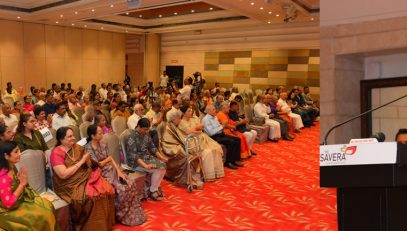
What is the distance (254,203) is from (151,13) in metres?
12.5

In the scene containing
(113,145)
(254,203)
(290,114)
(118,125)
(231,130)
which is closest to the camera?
(113,145)

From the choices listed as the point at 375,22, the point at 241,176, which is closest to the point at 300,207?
the point at 241,176

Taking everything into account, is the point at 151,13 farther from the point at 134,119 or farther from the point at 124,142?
the point at 124,142

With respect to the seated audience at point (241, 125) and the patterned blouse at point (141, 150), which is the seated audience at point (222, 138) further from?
the patterned blouse at point (141, 150)

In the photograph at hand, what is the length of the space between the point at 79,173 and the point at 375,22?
3.31 metres

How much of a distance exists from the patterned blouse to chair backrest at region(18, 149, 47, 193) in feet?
3.81

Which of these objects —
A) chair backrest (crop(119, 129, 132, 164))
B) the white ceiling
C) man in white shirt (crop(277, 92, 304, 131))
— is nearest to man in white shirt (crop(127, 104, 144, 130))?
chair backrest (crop(119, 129, 132, 164))

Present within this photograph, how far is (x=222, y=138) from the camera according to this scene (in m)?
6.82

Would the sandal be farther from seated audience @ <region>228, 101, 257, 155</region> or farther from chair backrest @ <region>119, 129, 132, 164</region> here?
seated audience @ <region>228, 101, 257, 155</region>

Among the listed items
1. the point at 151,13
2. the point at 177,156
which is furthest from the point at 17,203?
the point at 151,13

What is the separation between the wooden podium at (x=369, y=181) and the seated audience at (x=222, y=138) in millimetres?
4520

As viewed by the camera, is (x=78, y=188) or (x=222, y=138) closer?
(x=78, y=188)

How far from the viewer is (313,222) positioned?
4.34 metres

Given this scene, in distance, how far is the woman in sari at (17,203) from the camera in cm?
309
